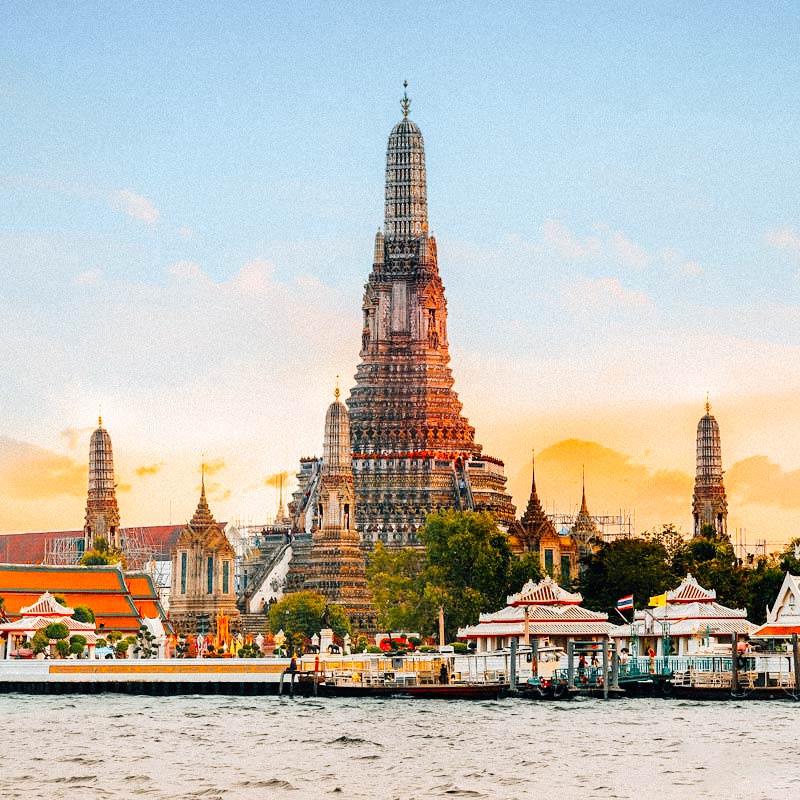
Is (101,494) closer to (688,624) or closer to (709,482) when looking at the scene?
(709,482)

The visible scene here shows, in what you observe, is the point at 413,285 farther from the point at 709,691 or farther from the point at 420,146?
the point at 709,691

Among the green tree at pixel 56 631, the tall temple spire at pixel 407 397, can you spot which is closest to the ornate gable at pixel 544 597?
the green tree at pixel 56 631

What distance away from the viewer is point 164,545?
187000 mm

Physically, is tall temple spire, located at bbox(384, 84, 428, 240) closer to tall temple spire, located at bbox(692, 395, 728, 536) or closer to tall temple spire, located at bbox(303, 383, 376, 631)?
tall temple spire, located at bbox(303, 383, 376, 631)

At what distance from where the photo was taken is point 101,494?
511 ft

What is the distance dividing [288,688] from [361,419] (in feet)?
189

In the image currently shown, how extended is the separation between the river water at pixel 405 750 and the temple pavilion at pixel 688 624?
6.84m

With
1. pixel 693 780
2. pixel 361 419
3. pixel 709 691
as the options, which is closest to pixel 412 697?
pixel 709 691

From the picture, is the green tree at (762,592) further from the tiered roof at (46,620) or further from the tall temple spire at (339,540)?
the tiered roof at (46,620)

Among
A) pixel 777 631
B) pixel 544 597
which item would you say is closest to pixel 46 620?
pixel 544 597

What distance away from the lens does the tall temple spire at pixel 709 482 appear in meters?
147

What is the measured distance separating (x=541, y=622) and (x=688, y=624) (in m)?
6.07

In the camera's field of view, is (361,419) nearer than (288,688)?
No

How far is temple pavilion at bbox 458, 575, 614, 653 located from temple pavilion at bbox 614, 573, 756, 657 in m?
1.86
